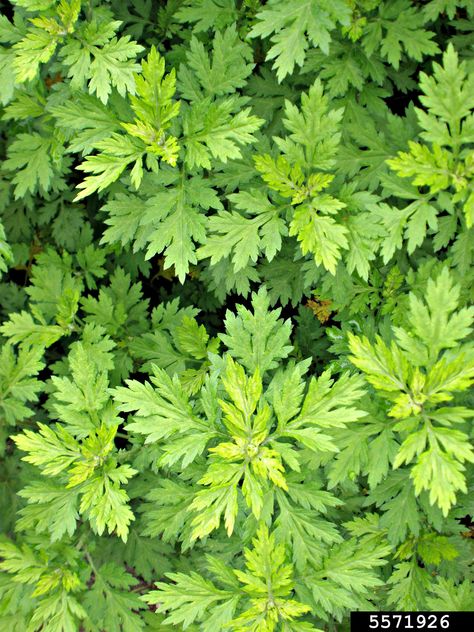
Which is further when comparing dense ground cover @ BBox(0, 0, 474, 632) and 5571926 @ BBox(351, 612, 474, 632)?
5571926 @ BBox(351, 612, 474, 632)

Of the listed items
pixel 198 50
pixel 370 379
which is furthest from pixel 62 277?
pixel 370 379

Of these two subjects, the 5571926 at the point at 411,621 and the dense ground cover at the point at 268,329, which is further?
the 5571926 at the point at 411,621

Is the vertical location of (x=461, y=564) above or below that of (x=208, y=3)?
below

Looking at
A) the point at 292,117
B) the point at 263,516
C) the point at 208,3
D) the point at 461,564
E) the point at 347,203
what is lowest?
the point at 461,564

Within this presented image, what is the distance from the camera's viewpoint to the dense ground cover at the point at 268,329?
2.51 meters

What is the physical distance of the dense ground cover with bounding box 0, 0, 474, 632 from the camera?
2.51m

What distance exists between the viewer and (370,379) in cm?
241

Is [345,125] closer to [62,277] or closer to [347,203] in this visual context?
[347,203]

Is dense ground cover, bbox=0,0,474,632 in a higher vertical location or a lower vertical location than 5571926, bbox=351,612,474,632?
higher

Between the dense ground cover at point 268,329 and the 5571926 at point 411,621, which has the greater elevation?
the dense ground cover at point 268,329

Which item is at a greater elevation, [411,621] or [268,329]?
[268,329]

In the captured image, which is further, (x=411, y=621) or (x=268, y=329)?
(x=411, y=621)

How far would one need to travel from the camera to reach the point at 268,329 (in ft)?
9.16

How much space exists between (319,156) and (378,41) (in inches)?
28.9
